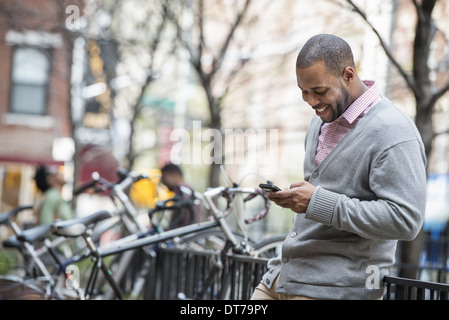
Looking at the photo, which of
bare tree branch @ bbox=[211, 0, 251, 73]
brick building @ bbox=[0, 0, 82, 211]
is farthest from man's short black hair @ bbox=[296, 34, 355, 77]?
brick building @ bbox=[0, 0, 82, 211]

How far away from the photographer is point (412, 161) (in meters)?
2.85

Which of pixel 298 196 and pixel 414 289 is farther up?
pixel 298 196

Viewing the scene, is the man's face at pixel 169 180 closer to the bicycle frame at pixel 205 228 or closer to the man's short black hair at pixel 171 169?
the man's short black hair at pixel 171 169

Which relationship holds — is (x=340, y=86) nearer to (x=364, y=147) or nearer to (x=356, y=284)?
(x=364, y=147)

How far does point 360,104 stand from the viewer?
3031mm

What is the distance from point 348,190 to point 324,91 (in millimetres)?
411

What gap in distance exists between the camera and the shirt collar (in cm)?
301

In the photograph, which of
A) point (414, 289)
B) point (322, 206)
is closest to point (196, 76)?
point (414, 289)

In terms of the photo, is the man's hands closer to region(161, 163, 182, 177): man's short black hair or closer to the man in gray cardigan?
the man in gray cardigan

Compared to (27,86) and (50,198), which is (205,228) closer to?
(50,198)

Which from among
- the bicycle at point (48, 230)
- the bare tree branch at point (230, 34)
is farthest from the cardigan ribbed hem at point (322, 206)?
the bare tree branch at point (230, 34)
